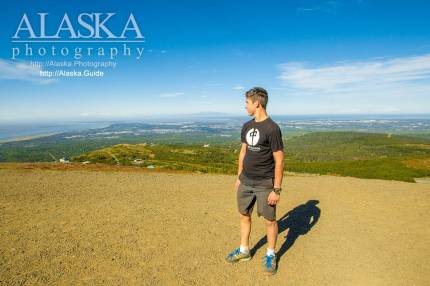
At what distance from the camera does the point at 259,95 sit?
5.80 metres

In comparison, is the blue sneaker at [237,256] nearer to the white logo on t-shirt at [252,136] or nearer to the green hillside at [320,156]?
the white logo on t-shirt at [252,136]

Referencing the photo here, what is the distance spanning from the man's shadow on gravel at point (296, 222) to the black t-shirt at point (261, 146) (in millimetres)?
2170

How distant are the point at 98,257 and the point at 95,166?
15.0m

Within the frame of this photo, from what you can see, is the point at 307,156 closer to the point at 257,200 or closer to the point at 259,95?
the point at 257,200

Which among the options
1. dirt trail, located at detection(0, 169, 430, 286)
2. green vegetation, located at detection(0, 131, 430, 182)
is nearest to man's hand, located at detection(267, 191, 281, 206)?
dirt trail, located at detection(0, 169, 430, 286)

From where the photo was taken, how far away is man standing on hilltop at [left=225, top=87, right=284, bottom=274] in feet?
18.6

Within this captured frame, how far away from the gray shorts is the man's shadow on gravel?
1411 mm

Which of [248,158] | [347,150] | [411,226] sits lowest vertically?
[347,150]

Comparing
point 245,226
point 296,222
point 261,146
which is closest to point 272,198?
point 261,146

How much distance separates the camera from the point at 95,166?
20.7 metres

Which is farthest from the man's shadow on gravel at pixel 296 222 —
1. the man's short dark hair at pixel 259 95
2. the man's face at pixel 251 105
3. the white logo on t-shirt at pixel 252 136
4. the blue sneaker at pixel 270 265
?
the man's short dark hair at pixel 259 95

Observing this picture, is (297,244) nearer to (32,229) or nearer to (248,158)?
(248,158)

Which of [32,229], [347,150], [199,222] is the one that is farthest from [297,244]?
[347,150]

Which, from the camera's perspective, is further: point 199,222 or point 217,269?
point 199,222
